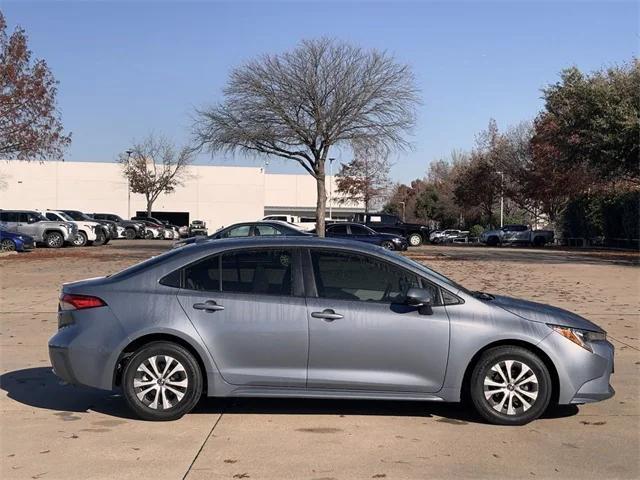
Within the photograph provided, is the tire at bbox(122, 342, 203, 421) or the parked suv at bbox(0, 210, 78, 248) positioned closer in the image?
the tire at bbox(122, 342, 203, 421)

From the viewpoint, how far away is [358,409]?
6.55 metres

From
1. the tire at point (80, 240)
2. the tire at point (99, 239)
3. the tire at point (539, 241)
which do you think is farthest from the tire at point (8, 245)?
the tire at point (539, 241)

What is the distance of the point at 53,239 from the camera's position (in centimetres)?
3419

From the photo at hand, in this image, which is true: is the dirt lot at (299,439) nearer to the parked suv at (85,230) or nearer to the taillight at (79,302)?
the taillight at (79,302)

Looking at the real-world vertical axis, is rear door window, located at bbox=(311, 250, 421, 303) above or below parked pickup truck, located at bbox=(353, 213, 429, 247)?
below

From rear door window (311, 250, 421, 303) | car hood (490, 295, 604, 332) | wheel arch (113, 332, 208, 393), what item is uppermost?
rear door window (311, 250, 421, 303)

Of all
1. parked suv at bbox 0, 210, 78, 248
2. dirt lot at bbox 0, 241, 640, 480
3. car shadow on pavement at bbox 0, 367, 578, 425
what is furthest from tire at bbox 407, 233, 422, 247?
car shadow on pavement at bbox 0, 367, 578, 425

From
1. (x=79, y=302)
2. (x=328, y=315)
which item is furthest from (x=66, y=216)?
(x=328, y=315)

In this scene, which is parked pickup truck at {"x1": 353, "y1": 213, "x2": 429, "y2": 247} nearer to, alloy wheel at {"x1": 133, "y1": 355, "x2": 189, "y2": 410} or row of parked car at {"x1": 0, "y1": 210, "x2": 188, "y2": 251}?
row of parked car at {"x1": 0, "y1": 210, "x2": 188, "y2": 251}

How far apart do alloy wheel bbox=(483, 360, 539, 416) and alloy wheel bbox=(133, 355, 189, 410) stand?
8.39 ft

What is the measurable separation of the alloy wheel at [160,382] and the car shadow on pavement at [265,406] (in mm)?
380

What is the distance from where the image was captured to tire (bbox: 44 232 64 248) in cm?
3416

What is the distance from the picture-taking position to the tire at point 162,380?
597 centimetres

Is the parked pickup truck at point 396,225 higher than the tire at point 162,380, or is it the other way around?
the parked pickup truck at point 396,225
